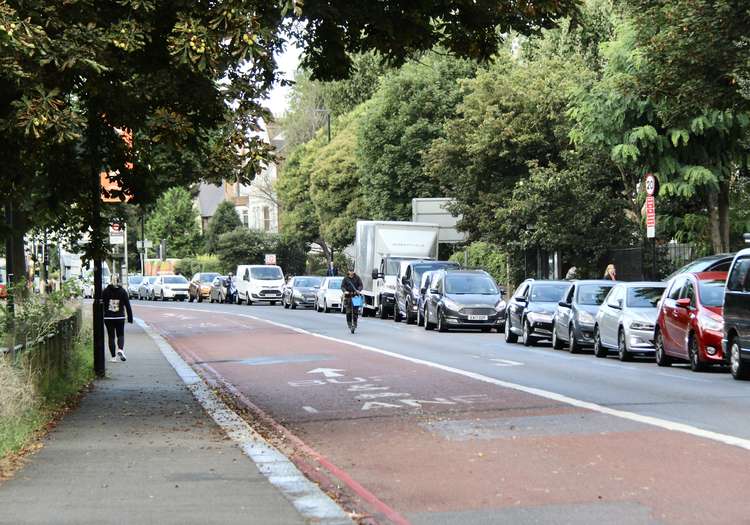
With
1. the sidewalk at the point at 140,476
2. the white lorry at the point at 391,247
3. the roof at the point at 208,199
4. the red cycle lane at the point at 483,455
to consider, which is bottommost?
the red cycle lane at the point at 483,455

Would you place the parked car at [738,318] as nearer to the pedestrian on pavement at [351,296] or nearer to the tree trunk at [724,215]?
the tree trunk at [724,215]

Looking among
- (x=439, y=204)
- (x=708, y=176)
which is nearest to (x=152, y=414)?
(x=708, y=176)

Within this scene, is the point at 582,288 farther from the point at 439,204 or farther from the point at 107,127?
the point at 439,204

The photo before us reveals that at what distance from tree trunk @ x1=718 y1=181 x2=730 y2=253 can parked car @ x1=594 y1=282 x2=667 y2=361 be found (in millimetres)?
8682

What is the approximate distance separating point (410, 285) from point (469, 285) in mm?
5828

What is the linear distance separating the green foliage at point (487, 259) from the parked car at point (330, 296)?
5.55 m

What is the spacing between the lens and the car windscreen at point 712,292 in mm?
21828

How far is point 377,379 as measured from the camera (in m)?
20.6

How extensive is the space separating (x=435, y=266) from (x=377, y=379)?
945 inches

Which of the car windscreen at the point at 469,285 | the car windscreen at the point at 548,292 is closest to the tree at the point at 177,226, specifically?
the car windscreen at the point at 469,285

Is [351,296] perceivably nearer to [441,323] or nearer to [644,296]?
[441,323]

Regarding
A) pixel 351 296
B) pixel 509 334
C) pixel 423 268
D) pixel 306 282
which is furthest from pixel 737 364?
pixel 306 282

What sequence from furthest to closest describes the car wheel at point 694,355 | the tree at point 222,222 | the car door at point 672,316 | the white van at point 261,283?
the tree at point 222,222 < the white van at point 261,283 < the car door at point 672,316 < the car wheel at point 694,355

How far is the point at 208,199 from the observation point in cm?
13975
